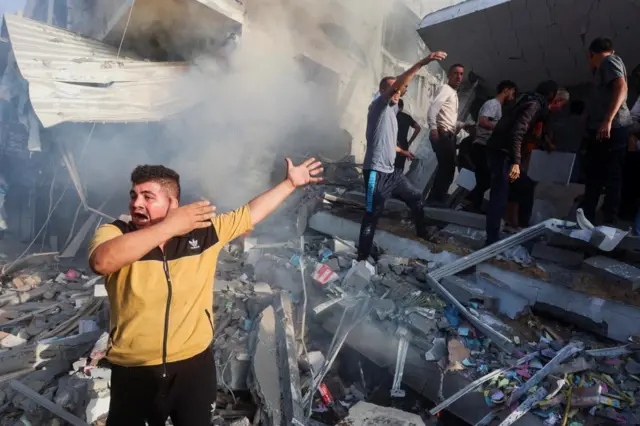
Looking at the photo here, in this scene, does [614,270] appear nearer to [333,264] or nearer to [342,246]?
[333,264]

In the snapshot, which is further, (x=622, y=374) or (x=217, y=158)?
(x=217, y=158)

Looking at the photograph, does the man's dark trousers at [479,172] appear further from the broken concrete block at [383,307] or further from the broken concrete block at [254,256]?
the broken concrete block at [254,256]

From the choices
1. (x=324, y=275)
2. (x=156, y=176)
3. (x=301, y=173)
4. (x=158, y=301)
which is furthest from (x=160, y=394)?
(x=324, y=275)

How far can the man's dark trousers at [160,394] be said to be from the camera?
164 centimetres

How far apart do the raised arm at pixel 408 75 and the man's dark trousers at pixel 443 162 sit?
189 centimetres

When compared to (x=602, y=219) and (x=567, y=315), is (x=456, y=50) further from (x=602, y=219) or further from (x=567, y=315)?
(x=567, y=315)

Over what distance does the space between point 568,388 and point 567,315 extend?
3.21 feet

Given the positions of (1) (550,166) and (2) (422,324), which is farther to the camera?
(1) (550,166)

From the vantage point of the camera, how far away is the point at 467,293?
3.64 m

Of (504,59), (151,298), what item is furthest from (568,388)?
(504,59)

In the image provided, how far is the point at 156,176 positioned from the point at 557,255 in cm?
381

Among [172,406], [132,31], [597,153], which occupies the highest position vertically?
[132,31]

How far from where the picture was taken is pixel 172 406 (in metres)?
1.74

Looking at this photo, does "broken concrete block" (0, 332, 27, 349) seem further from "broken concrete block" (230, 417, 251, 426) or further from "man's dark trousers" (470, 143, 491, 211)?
"man's dark trousers" (470, 143, 491, 211)
